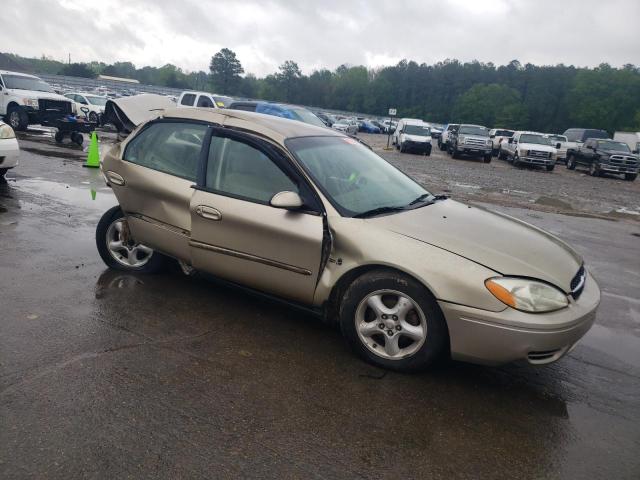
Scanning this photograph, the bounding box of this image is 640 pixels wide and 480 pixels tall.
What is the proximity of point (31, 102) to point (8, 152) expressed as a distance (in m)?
11.7

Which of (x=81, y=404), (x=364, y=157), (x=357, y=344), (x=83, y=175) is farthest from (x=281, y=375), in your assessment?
(x=83, y=175)

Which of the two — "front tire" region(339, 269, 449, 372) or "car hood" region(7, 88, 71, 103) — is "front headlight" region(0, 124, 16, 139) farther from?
"car hood" region(7, 88, 71, 103)

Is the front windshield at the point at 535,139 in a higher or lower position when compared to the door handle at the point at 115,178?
higher

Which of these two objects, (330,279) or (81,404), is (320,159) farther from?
(81,404)

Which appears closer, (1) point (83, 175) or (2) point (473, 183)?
(1) point (83, 175)

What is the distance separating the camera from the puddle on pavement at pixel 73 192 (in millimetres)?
8039

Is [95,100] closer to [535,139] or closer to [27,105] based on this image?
[27,105]

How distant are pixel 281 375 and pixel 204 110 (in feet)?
8.07

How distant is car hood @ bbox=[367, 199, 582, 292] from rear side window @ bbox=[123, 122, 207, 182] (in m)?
1.70

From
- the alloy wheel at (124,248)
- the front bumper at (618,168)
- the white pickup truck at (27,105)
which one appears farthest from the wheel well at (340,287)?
the front bumper at (618,168)

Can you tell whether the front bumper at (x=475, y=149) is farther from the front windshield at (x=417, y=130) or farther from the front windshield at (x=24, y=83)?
the front windshield at (x=24, y=83)

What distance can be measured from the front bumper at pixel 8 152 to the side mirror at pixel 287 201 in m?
7.04

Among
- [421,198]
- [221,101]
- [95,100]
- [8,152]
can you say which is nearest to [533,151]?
[221,101]

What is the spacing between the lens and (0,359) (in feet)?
10.8
